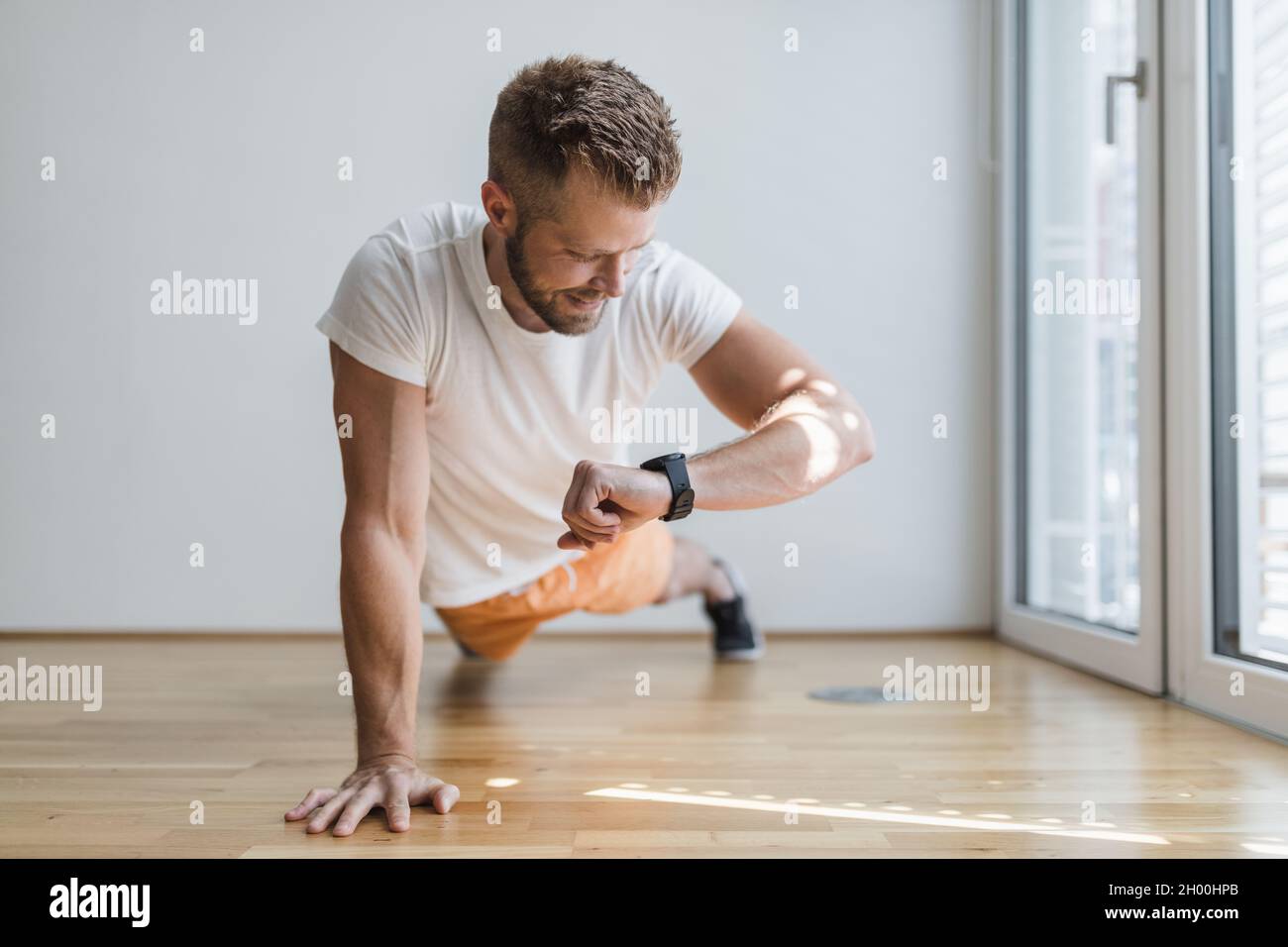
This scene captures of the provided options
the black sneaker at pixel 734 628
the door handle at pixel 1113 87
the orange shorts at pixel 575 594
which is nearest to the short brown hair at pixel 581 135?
the orange shorts at pixel 575 594

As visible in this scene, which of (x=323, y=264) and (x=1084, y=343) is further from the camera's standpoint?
(x=1084, y=343)

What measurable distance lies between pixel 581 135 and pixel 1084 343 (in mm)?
1829

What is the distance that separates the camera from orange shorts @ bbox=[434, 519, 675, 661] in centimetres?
205

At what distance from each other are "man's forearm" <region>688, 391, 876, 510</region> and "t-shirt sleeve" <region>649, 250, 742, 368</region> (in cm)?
19

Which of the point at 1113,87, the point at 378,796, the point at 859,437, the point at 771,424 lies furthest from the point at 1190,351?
the point at 378,796

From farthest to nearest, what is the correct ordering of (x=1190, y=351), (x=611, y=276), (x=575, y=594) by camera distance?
(x=575, y=594), (x=1190, y=351), (x=611, y=276)

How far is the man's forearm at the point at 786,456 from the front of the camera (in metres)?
1.34

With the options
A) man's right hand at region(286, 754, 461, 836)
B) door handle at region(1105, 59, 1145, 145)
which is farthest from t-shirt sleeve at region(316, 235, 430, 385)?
door handle at region(1105, 59, 1145, 145)

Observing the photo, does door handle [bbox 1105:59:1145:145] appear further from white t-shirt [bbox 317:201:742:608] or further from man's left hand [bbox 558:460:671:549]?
man's left hand [bbox 558:460:671:549]

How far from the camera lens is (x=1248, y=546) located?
6.16 ft

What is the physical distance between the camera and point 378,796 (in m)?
1.26

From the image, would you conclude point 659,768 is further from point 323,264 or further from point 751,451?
point 323,264

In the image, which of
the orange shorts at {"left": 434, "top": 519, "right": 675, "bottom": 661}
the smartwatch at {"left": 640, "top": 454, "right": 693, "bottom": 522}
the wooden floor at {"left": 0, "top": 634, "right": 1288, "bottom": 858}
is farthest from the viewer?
the orange shorts at {"left": 434, "top": 519, "right": 675, "bottom": 661}

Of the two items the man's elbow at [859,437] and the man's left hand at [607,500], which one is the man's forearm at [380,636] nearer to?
the man's left hand at [607,500]
